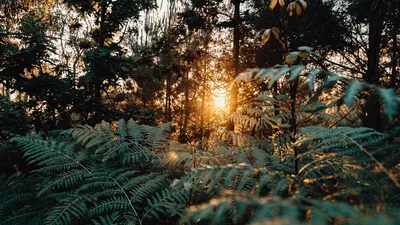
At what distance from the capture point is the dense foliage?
773mm

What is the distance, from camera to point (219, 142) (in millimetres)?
2336

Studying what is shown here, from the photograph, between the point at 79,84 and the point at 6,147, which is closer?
the point at 6,147

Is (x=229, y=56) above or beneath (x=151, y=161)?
above

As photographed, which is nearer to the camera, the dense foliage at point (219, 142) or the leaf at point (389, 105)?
the leaf at point (389, 105)

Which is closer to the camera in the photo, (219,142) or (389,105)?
(389,105)

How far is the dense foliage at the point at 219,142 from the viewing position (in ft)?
2.54

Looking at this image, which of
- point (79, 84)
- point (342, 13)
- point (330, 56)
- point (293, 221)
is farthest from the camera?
point (330, 56)

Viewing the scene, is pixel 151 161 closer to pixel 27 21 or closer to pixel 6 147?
pixel 6 147

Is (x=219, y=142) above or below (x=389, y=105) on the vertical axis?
below

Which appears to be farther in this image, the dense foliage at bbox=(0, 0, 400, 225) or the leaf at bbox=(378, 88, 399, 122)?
the dense foliage at bbox=(0, 0, 400, 225)

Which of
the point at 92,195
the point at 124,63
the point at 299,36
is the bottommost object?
the point at 92,195

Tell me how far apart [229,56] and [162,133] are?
11162mm

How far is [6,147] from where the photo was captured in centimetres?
280

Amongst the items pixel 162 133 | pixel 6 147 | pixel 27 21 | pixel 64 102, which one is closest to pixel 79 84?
pixel 64 102
